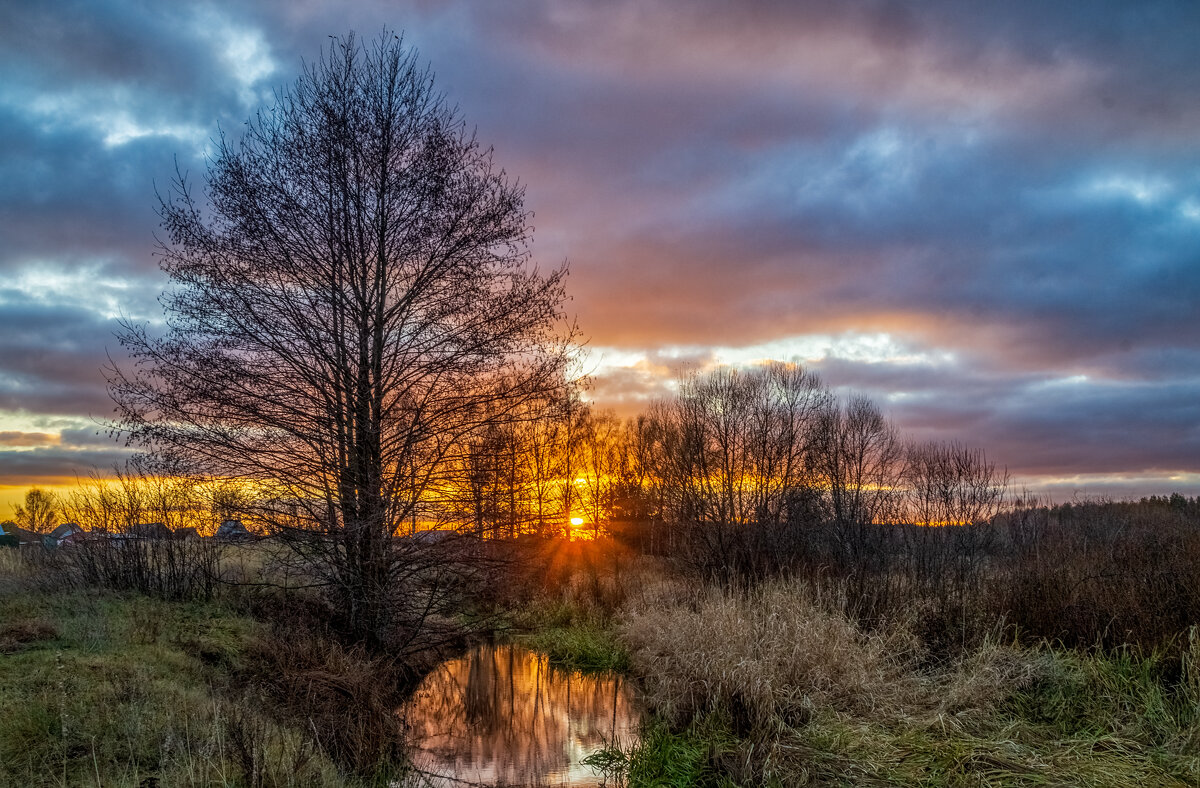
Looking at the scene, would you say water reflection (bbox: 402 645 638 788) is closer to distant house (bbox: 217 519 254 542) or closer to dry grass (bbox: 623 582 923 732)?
dry grass (bbox: 623 582 923 732)

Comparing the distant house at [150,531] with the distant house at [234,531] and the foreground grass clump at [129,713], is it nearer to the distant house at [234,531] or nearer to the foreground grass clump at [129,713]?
the distant house at [234,531]

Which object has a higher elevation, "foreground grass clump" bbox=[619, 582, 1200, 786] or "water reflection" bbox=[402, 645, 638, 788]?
"foreground grass clump" bbox=[619, 582, 1200, 786]

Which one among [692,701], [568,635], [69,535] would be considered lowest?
[568,635]

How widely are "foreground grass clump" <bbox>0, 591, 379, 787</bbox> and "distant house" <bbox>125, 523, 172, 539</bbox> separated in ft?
11.3

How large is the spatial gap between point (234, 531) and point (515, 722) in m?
6.03

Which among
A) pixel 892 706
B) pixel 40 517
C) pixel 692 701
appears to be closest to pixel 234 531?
pixel 692 701

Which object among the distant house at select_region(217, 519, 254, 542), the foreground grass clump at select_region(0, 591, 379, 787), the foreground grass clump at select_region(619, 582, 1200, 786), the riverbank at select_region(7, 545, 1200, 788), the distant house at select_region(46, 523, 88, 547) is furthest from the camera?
the distant house at select_region(46, 523, 88, 547)

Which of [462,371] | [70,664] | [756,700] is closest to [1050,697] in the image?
→ [756,700]

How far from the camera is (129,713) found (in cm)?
712

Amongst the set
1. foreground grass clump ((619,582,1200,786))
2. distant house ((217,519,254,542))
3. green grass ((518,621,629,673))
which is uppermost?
distant house ((217,519,254,542))

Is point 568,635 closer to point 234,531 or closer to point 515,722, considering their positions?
point 515,722

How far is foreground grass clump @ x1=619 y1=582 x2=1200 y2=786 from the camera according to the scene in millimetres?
7367

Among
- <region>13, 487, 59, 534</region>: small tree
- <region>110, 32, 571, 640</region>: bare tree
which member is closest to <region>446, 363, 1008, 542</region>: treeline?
<region>110, 32, 571, 640</region>: bare tree

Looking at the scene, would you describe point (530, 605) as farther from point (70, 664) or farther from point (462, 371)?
point (70, 664)
